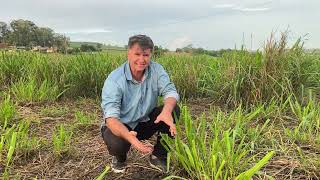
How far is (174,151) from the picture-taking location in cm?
300

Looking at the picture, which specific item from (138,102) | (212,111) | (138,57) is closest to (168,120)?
(138,102)

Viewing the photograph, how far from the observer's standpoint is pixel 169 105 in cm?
321

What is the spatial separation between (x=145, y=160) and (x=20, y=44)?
4707mm

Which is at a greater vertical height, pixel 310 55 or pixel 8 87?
pixel 310 55

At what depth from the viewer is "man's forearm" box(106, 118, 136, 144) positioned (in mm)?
2912

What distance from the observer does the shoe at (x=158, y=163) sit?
324cm

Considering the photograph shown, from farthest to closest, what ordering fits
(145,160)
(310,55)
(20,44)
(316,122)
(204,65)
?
(20,44) < (204,65) < (310,55) < (316,122) < (145,160)

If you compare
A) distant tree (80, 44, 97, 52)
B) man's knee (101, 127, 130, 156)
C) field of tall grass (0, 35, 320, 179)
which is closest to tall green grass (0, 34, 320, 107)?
field of tall grass (0, 35, 320, 179)

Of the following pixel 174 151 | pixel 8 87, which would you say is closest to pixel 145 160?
pixel 174 151

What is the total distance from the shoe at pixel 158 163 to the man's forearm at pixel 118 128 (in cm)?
42

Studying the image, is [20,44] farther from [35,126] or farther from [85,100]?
[35,126]

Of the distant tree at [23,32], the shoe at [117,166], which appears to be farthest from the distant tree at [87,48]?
the shoe at [117,166]

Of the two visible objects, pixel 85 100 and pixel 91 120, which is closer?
pixel 91 120

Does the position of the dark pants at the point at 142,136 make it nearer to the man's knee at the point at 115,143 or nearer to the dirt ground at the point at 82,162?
the man's knee at the point at 115,143
